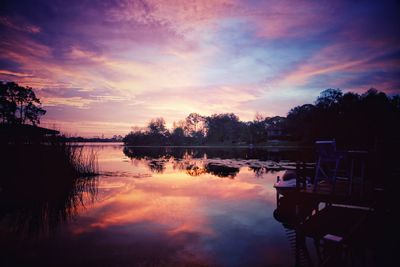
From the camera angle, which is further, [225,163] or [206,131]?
[206,131]

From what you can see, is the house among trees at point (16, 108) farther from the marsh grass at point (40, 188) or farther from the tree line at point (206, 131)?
the tree line at point (206, 131)

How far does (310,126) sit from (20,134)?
159 feet

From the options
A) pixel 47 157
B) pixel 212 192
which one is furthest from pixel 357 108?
pixel 47 157

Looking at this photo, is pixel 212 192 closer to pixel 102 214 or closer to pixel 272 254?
pixel 102 214

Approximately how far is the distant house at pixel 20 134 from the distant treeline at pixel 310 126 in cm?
1634

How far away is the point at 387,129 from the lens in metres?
31.0

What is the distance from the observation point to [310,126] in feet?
156

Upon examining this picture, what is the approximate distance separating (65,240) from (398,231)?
9974 millimetres

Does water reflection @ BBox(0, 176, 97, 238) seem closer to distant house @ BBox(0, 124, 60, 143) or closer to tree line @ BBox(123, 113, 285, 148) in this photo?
distant house @ BBox(0, 124, 60, 143)

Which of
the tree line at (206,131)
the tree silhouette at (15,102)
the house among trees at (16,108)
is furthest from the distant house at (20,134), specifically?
the tree line at (206,131)

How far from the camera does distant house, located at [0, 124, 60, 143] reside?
12391 mm

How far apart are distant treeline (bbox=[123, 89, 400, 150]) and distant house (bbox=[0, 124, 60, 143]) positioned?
1634 centimetres

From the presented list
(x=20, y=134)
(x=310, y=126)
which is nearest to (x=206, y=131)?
(x=310, y=126)

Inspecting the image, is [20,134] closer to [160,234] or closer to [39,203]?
[39,203]
